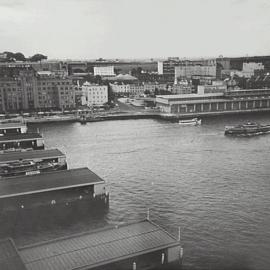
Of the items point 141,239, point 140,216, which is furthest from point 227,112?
point 141,239

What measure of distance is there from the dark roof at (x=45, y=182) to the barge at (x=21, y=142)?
295 centimetres

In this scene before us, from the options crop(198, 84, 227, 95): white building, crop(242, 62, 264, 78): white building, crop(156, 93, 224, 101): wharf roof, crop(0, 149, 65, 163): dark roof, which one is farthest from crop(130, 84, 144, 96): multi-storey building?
crop(0, 149, 65, 163): dark roof

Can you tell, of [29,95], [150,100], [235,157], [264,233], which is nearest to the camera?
[264,233]

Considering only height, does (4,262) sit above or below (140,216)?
above

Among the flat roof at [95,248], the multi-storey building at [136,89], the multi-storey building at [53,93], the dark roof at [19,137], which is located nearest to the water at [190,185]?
the flat roof at [95,248]

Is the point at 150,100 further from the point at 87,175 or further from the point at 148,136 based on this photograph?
the point at 87,175

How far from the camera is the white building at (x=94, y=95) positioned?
15.7 metres

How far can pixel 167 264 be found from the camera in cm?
326

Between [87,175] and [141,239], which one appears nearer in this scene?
[141,239]

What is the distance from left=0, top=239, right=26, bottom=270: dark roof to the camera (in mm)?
2713

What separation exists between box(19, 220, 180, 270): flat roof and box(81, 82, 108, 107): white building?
1252cm

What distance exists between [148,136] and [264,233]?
5.89 m

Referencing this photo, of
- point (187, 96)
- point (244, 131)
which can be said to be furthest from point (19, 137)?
point (187, 96)

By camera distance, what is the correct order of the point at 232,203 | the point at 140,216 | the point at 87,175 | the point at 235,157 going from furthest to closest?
1. the point at 235,157
2. the point at 87,175
3. the point at 232,203
4. the point at 140,216
